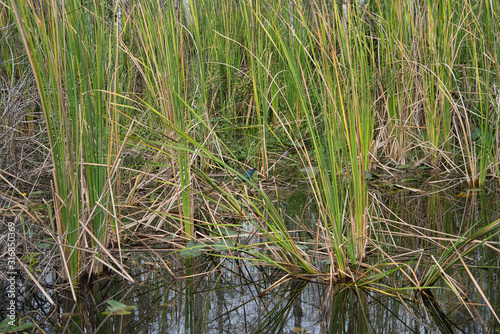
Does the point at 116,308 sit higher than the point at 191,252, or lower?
higher

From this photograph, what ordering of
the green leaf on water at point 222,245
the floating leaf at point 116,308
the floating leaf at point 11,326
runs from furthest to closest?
the green leaf on water at point 222,245 < the floating leaf at point 116,308 < the floating leaf at point 11,326

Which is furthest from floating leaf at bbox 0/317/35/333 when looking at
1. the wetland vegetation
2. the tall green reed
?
the tall green reed

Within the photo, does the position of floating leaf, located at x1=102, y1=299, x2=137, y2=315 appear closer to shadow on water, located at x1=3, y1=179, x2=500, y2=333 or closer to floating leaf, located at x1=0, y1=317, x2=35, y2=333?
shadow on water, located at x1=3, y1=179, x2=500, y2=333

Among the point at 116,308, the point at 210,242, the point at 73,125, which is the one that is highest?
the point at 73,125

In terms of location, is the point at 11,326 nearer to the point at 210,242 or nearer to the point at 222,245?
the point at 222,245

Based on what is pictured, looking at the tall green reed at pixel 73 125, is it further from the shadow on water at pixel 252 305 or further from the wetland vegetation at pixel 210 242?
the shadow on water at pixel 252 305

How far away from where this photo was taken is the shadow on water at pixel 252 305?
128 cm

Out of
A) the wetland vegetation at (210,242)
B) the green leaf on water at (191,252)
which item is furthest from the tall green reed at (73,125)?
the green leaf on water at (191,252)

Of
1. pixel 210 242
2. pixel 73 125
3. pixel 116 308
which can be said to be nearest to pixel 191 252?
pixel 210 242

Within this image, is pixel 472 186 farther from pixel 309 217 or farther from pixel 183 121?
pixel 183 121

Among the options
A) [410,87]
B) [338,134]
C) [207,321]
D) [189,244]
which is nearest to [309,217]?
[189,244]

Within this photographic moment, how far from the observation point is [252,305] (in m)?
1.41

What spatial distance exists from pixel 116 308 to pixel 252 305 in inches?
15.2

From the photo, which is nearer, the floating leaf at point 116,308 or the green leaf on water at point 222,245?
the floating leaf at point 116,308
